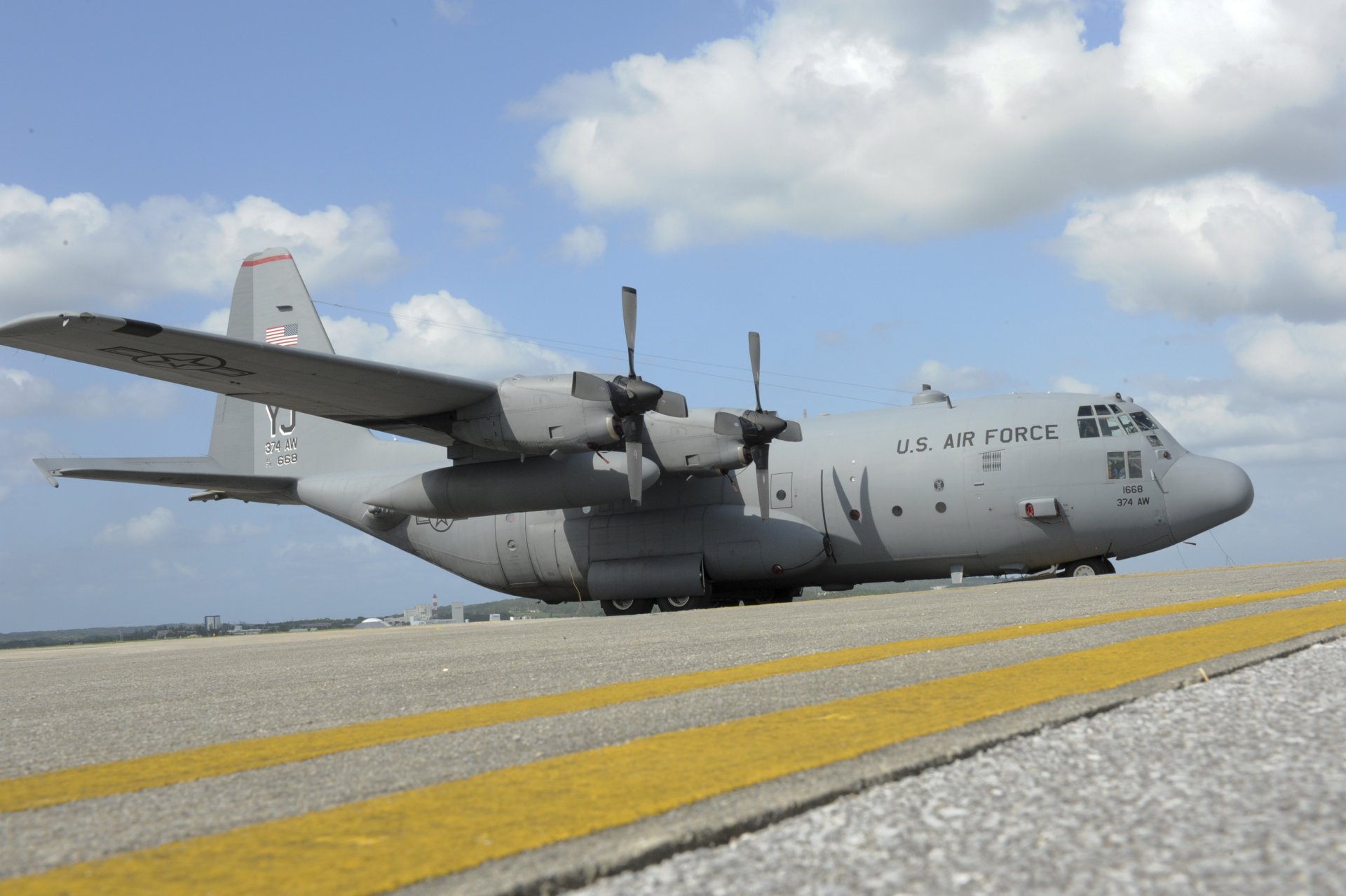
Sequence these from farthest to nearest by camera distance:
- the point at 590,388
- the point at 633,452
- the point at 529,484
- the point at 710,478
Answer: the point at 710,478 → the point at 529,484 → the point at 633,452 → the point at 590,388

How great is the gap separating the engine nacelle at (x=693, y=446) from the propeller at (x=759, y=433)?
214 millimetres

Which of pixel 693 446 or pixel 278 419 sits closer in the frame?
pixel 693 446

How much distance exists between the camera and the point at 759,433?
18.5m

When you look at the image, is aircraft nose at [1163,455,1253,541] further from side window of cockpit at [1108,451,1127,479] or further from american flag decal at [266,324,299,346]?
american flag decal at [266,324,299,346]

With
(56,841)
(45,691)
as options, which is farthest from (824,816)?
(45,691)

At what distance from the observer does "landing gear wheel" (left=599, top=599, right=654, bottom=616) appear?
69.4 ft

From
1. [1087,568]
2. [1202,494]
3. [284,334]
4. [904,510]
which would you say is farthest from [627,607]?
[284,334]

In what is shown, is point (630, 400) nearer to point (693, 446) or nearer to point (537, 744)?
point (693, 446)

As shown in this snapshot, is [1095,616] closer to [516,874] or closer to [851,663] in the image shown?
[851,663]

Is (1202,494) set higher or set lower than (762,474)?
lower

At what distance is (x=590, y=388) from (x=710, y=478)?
4.81 meters

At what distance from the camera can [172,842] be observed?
8.45ft

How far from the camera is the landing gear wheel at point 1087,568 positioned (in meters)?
18.6

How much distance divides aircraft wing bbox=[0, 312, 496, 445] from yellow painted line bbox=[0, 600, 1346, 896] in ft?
37.5
